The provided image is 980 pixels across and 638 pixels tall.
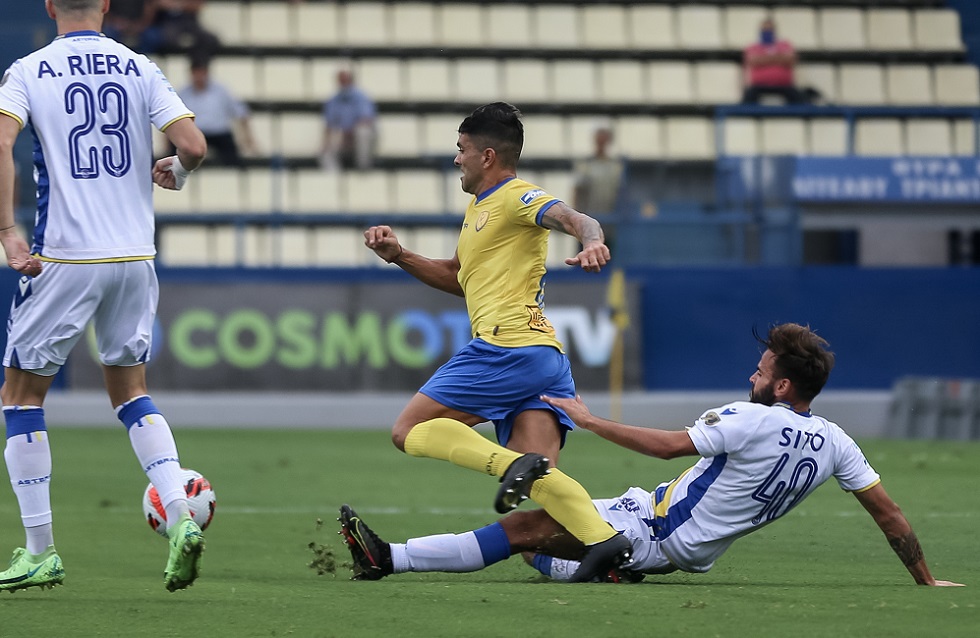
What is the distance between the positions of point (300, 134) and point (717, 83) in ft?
18.2

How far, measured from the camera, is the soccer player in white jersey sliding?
221 inches

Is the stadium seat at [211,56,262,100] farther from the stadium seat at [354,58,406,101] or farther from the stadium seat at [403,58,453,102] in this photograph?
the stadium seat at [403,58,453,102]

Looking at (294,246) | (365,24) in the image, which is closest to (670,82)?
(365,24)

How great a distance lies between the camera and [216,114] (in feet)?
56.4

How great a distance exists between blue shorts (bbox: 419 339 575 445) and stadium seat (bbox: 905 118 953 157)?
43.0 ft

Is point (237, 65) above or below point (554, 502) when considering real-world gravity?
above

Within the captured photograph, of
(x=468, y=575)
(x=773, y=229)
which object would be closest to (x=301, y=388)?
(x=773, y=229)

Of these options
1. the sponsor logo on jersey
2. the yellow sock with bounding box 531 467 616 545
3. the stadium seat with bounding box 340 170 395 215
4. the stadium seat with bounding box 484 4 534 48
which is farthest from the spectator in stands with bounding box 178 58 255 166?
A: the sponsor logo on jersey

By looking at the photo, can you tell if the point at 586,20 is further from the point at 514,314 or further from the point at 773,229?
the point at 514,314

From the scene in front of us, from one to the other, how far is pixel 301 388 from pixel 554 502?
10092 mm

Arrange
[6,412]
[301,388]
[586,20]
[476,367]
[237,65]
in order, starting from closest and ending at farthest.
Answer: [6,412] < [476,367] < [301,388] < [237,65] < [586,20]

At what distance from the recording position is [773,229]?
15.8m

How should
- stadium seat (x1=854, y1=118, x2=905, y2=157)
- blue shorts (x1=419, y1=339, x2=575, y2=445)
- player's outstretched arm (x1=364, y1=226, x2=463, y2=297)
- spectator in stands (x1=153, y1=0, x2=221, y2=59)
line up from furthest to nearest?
spectator in stands (x1=153, y1=0, x2=221, y2=59)
stadium seat (x1=854, y1=118, x2=905, y2=157)
player's outstretched arm (x1=364, y1=226, x2=463, y2=297)
blue shorts (x1=419, y1=339, x2=575, y2=445)

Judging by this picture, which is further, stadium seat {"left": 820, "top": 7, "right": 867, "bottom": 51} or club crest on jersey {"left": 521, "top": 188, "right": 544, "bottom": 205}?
stadium seat {"left": 820, "top": 7, "right": 867, "bottom": 51}
